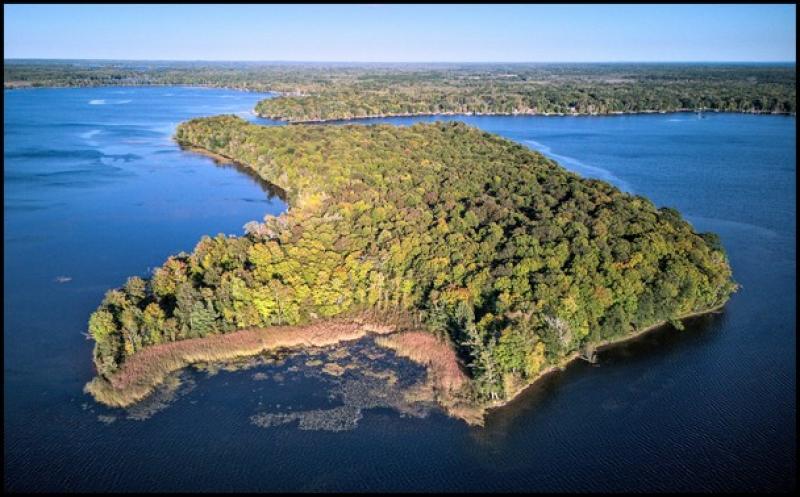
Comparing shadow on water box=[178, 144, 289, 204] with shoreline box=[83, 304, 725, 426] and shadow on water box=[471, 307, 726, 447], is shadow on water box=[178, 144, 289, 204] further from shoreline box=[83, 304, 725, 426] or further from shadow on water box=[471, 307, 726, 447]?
shadow on water box=[471, 307, 726, 447]

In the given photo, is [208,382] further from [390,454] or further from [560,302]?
[560,302]

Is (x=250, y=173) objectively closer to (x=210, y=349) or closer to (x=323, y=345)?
(x=210, y=349)

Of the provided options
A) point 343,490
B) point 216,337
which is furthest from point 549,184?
point 343,490

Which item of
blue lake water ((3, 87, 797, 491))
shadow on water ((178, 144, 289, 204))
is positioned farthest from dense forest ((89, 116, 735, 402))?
shadow on water ((178, 144, 289, 204))

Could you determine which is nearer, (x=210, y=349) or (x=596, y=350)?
(x=210, y=349)

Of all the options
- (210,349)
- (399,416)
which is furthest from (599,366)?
(210,349)

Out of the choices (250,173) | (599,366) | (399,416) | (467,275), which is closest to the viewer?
(399,416)
